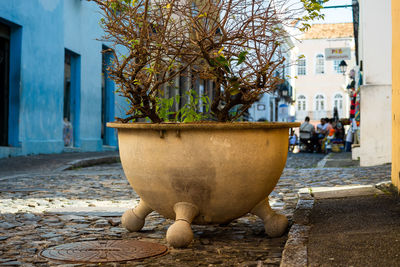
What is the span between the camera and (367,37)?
34.6 ft

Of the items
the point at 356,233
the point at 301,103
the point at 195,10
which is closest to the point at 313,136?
the point at 195,10

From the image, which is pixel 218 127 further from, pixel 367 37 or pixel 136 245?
pixel 367 37

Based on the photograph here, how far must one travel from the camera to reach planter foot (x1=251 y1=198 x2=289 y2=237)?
349cm

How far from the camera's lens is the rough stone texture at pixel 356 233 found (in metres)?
2.48

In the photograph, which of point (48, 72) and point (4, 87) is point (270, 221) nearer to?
point (4, 87)

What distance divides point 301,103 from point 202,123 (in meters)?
54.4

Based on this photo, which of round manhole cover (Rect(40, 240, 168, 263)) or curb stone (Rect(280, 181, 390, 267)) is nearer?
curb stone (Rect(280, 181, 390, 267))

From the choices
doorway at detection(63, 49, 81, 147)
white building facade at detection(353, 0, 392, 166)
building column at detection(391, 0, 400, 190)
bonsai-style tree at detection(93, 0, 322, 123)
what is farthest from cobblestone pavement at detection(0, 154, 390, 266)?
doorway at detection(63, 49, 81, 147)

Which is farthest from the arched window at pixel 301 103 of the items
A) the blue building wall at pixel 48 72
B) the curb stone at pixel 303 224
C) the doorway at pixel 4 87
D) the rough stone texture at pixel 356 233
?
the rough stone texture at pixel 356 233

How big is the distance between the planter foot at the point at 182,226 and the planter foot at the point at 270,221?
0.46m

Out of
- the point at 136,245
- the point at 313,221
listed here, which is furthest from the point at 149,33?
the point at 313,221

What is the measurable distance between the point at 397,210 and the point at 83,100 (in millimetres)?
12974

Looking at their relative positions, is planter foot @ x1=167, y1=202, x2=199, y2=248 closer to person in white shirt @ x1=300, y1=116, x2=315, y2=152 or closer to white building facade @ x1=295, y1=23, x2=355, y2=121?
person in white shirt @ x1=300, y1=116, x2=315, y2=152

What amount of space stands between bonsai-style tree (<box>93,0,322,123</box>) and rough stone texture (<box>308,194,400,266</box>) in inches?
38.6
